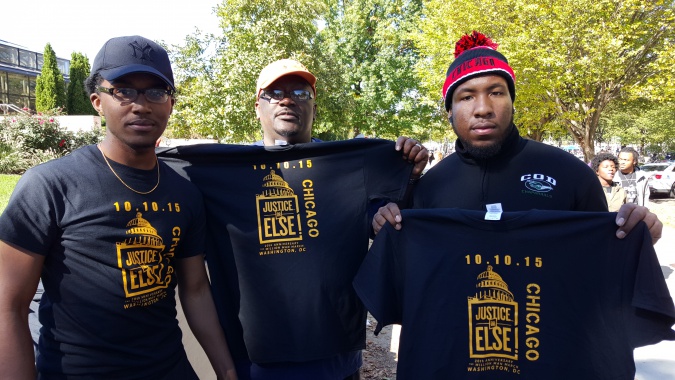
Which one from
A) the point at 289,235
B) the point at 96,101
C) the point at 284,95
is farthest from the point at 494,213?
the point at 96,101

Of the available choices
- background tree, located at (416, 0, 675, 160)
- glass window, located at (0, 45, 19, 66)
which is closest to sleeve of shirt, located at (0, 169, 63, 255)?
background tree, located at (416, 0, 675, 160)

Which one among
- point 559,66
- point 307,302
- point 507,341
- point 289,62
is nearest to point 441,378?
point 507,341

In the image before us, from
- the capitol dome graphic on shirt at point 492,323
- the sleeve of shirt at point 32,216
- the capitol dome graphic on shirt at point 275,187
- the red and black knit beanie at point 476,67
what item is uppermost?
the red and black knit beanie at point 476,67

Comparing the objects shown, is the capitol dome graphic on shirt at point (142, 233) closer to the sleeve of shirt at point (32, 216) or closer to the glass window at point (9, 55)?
the sleeve of shirt at point (32, 216)

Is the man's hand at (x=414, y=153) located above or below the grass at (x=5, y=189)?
below

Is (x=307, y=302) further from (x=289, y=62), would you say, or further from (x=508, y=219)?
(x=289, y=62)

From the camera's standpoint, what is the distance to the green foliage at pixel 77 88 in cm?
2909

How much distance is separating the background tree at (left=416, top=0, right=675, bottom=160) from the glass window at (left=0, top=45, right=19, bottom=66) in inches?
1166

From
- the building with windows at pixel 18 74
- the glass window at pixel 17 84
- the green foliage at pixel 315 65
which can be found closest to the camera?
the green foliage at pixel 315 65

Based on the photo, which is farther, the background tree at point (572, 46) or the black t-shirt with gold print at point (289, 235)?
the background tree at point (572, 46)

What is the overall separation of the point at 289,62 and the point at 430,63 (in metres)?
16.6

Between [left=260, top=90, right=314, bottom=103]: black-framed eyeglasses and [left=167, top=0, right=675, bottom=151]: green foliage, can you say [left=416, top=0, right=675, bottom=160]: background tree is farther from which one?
[left=260, top=90, right=314, bottom=103]: black-framed eyeglasses

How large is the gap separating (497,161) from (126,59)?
1885mm

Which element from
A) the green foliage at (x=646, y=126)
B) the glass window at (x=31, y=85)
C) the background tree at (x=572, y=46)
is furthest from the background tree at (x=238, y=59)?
the glass window at (x=31, y=85)
